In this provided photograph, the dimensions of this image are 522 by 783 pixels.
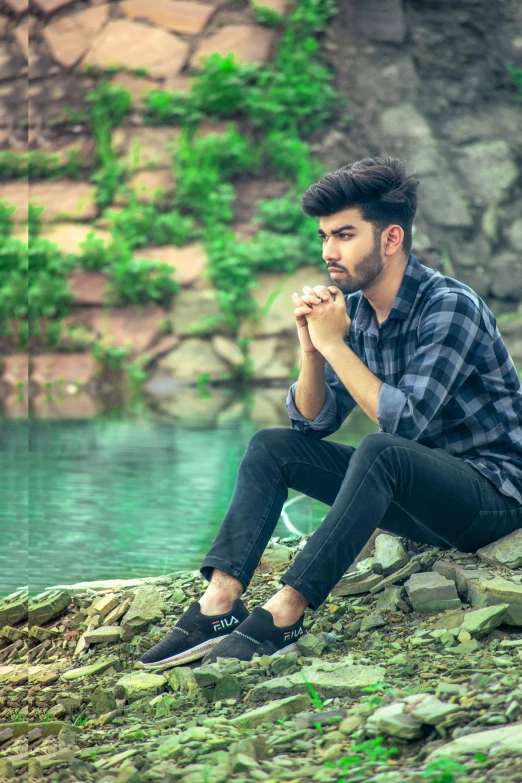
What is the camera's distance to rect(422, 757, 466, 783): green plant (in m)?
1.30

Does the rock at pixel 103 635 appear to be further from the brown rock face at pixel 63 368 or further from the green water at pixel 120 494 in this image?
the brown rock face at pixel 63 368

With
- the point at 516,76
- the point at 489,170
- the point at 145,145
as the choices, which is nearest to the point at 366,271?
the point at 145,145

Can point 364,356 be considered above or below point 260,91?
below

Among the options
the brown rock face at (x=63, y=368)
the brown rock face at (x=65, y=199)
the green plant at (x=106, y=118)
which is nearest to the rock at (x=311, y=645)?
the brown rock face at (x=63, y=368)

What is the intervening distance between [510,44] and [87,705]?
10.8 meters

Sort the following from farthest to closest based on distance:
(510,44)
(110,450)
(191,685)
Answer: (510,44)
(110,450)
(191,685)

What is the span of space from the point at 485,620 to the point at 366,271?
2.75 ft

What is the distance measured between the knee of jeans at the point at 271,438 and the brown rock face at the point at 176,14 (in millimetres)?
9335

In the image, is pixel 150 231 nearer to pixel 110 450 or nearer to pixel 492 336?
pixel 110 450

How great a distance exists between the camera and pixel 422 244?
9.68m

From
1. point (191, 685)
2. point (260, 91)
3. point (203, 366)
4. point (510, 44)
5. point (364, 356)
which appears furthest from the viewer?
point (510, 44)

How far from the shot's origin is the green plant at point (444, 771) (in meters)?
1.30

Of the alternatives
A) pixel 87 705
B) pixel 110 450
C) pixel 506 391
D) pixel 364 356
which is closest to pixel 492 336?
pixel 506 391

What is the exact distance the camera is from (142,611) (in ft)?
7.70
